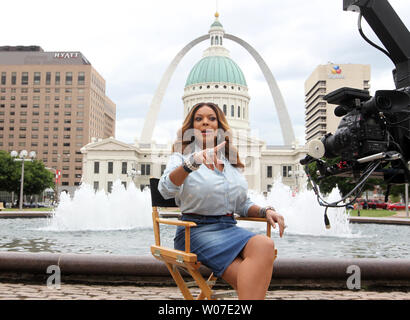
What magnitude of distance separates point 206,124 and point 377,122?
1.12 m

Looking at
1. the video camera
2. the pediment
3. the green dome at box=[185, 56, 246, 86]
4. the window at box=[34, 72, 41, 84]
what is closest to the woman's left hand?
the video camera

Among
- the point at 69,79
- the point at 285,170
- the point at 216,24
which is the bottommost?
the point at 285,170

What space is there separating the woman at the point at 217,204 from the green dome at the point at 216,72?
94514 mm

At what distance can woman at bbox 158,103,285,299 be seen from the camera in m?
2.54

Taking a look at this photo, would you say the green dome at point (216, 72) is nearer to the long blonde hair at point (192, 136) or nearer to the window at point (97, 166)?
the window at point (97, 166)

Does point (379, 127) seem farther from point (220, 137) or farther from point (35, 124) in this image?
point (35, 124)

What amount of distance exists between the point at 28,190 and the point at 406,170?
56.4 m

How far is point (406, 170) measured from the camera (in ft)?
9.14

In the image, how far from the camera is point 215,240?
2736mm

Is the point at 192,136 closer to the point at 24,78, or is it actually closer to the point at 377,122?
the point at 377,122

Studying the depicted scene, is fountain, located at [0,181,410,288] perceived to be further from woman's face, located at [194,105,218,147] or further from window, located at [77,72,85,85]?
window, located at [77,72,85,85]

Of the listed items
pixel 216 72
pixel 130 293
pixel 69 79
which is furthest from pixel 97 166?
pixel 130 293

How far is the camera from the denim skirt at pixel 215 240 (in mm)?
2665

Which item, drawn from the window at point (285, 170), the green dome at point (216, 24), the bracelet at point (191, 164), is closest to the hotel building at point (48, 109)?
the green dome at point (216, 24)
